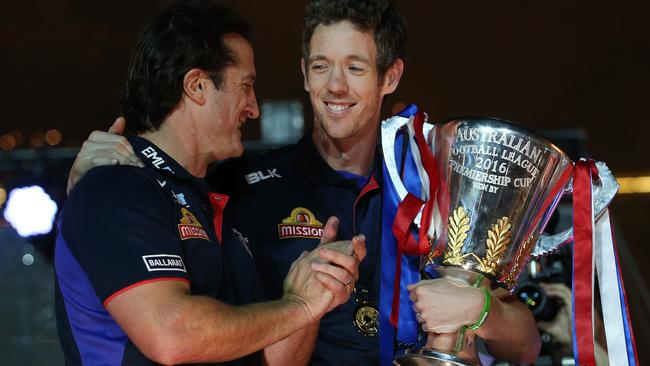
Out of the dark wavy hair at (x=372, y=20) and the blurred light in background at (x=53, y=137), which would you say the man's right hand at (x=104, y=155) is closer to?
the dark wavy hair at (x=372, y=20)

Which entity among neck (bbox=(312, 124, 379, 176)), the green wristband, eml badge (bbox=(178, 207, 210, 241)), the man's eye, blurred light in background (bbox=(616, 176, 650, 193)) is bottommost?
blurred light in background (bbox=(616, 176, 650, 193))

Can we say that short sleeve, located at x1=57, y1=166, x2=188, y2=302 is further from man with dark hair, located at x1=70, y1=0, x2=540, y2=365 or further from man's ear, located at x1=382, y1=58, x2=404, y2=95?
man's ear, located at x1=382, y1=58, x2=404, y2=95

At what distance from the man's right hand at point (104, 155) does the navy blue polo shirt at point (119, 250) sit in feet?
0.15

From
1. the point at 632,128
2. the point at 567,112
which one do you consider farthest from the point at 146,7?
the point at 632,128

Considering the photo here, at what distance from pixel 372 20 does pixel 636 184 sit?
10.1 feet

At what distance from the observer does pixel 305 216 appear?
2188 millimetres

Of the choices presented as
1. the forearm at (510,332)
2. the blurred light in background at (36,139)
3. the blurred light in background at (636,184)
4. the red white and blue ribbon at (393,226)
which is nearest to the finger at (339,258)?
the red white and blue ribbon at (393,226)

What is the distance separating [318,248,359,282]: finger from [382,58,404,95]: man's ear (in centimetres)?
74

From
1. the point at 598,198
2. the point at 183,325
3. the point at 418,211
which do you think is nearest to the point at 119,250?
the point at 183,325

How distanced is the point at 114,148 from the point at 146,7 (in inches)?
127

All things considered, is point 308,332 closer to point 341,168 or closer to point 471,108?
point 341,168

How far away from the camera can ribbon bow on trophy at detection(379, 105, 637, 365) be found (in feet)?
5.72

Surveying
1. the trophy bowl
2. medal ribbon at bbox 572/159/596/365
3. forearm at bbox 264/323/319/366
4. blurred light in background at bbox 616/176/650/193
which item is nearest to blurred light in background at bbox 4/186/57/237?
forearm at bbox 264/323/319/366

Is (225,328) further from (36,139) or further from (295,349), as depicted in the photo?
(36,139)
